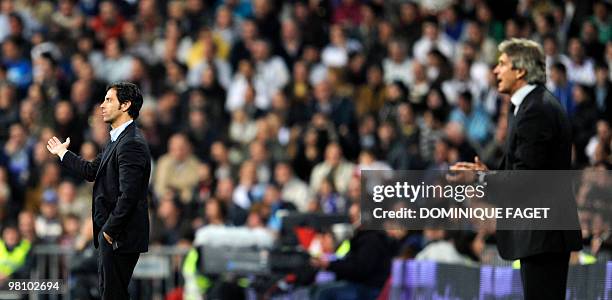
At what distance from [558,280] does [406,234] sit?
5.39m

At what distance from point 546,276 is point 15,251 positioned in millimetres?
7658

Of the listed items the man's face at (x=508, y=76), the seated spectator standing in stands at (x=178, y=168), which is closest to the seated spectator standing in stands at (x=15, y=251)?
the seated spectator standing in stands at (x=178, y=168)

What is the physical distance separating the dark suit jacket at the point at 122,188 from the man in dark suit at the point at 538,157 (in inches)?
86.5

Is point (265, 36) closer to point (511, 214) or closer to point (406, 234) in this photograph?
point (406, 234)

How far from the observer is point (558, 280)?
7.92 m

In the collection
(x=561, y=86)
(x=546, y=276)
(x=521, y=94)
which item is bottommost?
(x=546, y=276)

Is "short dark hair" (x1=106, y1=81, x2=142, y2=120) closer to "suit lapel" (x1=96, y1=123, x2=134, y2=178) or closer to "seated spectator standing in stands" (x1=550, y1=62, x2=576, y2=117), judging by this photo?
"suit lapel" (x1=96, y1=123, x2=134, y2=178)

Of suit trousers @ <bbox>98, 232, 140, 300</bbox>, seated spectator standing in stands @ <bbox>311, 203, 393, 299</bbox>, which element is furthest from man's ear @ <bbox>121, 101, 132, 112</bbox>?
seated spectator standing in stands @ <bbox>311, 203, 393, 299</bbox>

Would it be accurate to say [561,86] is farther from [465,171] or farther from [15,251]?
[465,171]

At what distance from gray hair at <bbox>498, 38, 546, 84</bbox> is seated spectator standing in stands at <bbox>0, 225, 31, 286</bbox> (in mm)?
6815

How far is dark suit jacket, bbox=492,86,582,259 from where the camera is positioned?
25.9 feet

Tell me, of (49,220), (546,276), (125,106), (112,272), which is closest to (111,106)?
(125,106)

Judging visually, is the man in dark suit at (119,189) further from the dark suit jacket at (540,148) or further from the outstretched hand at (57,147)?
the dark suit jacket at (540,148)

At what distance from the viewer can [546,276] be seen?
791cm
